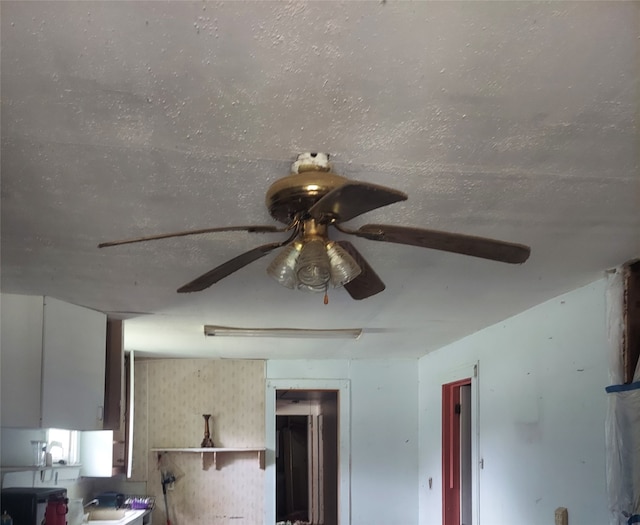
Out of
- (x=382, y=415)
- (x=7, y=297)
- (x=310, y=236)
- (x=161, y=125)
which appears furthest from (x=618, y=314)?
(x=382, y=415)

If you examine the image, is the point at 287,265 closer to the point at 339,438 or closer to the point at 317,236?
the point at 317,236

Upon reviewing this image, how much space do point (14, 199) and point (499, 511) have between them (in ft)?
10.7

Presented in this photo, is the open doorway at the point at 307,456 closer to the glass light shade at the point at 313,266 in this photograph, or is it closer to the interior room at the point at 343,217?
the interior room at the point at 343,217

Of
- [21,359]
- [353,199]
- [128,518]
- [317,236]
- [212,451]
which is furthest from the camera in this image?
[212,451]

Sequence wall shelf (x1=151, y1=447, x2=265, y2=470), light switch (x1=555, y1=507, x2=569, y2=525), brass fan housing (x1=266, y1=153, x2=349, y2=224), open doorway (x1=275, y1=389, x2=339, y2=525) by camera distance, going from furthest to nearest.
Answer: open doorway (x1=275, y1=389, x2=339, y2=525)
wall shelf (x1=151, y1=447, x2=265, y2=470)
light switch (x1=555, y1=507, x2=569, y2=525)
brass fan housing (x1=266, y1=153, x2=349, y2=224)

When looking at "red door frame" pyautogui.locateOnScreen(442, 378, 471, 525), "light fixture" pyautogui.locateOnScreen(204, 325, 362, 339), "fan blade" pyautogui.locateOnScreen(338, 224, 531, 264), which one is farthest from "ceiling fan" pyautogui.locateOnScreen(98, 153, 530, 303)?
"red door frame" pyautogui.locateOnScreen(442, 378, 471, 525)

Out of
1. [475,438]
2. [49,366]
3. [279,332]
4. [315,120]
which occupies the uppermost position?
[315,120]

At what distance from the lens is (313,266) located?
160cm

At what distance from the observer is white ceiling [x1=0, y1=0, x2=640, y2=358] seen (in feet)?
3.64

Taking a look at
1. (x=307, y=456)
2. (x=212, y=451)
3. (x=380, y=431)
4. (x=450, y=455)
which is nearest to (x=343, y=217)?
(x=450, y=455)

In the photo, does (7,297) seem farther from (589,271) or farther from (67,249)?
(589,271)

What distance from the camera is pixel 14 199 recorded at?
1889 millimetres

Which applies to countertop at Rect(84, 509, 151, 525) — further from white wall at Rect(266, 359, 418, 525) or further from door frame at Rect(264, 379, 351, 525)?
white wall at Rect(266, 359, 418, 525)

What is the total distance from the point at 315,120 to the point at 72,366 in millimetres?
2540
